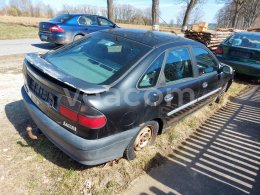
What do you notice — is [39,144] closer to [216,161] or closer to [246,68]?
[216,161]

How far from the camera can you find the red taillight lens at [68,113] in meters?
2.42

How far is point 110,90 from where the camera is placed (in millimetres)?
2518

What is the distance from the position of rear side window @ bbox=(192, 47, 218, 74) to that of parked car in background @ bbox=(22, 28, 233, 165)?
6 cm

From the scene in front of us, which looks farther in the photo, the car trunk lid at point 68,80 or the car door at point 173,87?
the car door at point 173,87

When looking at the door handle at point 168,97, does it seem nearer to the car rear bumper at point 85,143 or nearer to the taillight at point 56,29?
the car rear bumper at point 85,143

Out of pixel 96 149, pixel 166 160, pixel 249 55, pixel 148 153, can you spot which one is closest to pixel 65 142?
pixel 96 149

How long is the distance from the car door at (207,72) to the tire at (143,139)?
1294mm

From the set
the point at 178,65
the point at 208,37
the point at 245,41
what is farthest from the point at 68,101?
the point at 208,37

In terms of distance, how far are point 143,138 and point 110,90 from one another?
1131 millimetres

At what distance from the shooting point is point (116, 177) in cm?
296

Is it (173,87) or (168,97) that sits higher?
(173,87)

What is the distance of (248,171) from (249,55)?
476 centimetres

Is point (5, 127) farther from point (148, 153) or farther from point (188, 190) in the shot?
point (188, 190)

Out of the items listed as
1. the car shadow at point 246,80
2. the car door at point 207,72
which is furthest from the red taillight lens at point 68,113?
the car shadow at point 246,80
